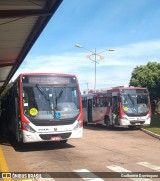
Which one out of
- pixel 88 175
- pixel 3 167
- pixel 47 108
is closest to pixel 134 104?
pixel 47 108

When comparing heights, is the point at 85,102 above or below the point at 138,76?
below

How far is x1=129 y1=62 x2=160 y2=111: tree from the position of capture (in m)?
42.3

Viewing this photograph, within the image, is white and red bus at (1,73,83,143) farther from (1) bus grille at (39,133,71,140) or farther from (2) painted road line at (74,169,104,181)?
(2) painted road line at (74,169,104,181)

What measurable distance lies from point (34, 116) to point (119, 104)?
1047cm

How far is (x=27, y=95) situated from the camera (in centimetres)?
1359

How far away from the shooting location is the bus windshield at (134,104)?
22.8 meters

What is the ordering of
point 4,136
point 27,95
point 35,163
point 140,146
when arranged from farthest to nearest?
point 4,136 < point 140,146 < point 27,95 < point 35,163

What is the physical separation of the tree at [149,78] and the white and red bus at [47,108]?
1150 inches

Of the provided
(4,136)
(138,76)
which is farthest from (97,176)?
(138,76)

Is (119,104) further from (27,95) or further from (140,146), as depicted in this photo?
(27,95)

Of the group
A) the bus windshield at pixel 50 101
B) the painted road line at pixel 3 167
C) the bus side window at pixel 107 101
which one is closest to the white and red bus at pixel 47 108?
the bus windshield at pixel 50 101

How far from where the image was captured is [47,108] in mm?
13578

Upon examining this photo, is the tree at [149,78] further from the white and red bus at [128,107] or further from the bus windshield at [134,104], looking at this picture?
the bus windshield at [134,104]

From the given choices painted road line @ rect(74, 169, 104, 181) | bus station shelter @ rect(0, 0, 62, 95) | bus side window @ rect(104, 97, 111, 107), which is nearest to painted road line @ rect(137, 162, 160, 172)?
painted road line @ rect(74, 169, 104, 181)
